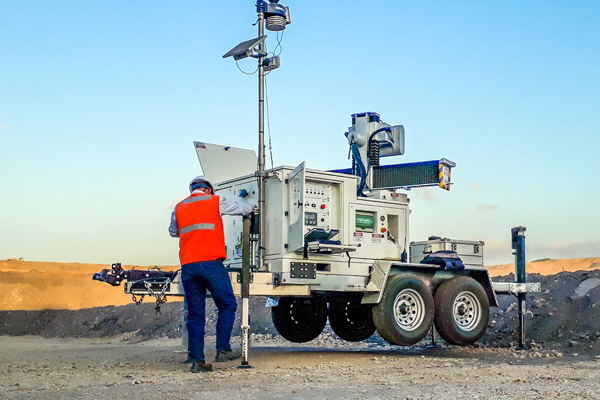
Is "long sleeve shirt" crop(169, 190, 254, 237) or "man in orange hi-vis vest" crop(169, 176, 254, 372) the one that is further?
"long sleeve shirt" crop(169, 190, 254, 237)

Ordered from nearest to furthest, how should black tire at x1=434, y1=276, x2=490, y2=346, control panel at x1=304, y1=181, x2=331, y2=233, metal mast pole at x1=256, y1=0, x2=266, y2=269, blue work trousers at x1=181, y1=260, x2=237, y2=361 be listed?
blue work trousers at x1=181, y1=260, x2=237, y2=361 < control panel at x1=304, y1=181, x2=331, y2=233 < metal mast pole at x1=256, y1=0, x2=266, y2=269 < black tire at x1=434, y1=276, x2=490, y2=346

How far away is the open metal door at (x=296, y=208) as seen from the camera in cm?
1027

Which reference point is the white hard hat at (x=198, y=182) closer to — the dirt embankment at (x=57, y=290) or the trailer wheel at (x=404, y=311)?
the trailer wheel at (x=404, y=311)

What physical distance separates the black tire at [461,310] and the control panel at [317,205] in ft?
7.49

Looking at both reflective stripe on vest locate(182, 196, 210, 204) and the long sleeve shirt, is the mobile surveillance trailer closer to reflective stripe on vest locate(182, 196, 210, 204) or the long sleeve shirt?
the long sleeve shirt

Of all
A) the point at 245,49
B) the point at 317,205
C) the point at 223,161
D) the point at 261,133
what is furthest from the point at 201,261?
the point at 245,49

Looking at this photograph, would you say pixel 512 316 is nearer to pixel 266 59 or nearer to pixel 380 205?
pixel 380 205

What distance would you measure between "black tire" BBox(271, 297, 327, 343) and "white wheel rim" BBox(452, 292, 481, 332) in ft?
8.06

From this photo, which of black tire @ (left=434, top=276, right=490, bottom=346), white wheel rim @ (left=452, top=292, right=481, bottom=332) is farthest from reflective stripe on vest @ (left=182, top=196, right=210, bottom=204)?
white wheel rim @ (left=452, top=292, right=481, bottom=332)

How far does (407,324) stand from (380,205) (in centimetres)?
184

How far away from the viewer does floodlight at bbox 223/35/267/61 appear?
10820mm

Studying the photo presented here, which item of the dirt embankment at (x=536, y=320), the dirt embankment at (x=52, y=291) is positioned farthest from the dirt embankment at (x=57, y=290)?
the dirt embankment at (x=536, y=320)

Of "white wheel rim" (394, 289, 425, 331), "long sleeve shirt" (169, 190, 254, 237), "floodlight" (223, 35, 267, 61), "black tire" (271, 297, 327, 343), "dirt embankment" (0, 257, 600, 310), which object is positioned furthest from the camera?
"dirt embankment" (0, 257, 600, 310)

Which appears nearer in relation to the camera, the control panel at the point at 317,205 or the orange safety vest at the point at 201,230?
the orange safety vest at the point at 201,230
